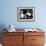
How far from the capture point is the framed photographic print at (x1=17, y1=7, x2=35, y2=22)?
14.3 feet

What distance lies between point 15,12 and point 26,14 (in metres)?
0.36

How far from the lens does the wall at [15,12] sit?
4.36 m

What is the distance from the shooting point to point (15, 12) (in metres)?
4.38

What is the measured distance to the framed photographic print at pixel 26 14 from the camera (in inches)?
172

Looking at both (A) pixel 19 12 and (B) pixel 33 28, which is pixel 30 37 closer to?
(B) pixel 33 28

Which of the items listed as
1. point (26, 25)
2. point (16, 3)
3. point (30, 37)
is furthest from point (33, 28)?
point (16, 3)

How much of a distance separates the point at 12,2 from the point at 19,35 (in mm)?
1144

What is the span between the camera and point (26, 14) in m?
4.40

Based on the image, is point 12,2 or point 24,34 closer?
point 24,34

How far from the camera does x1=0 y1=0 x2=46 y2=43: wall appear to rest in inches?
172

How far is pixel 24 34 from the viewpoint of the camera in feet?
12.8

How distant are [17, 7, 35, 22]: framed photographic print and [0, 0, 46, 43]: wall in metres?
0.10

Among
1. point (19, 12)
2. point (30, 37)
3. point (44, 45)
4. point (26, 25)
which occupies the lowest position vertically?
point (44, 45)

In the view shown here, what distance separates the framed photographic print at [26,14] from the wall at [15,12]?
0.10 meters
